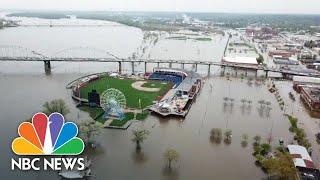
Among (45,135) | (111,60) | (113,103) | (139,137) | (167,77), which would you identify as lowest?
(139,137)

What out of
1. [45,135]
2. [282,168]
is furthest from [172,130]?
[45,135]

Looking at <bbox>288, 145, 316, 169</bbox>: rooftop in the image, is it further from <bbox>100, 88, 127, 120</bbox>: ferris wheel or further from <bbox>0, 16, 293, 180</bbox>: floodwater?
<bbox>100, 88, 127, 120</bbox>: ferris wheel

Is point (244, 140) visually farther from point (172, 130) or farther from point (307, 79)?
point (307, 79)

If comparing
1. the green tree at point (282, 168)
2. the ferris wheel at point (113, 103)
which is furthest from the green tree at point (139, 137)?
the green tree at point (282, 168)

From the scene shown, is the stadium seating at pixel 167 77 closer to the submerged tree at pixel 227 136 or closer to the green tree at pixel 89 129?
the submerged tree at pixel 227 136

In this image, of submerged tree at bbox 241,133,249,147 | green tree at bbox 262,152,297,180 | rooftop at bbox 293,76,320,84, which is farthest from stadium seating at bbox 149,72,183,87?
green tree at bbox 262,152,297,180

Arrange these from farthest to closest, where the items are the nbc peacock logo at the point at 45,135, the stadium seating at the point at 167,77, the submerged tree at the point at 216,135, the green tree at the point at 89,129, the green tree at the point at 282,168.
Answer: the stadium seating at the point at 167,77 → the submerged tree at the point at 216,135 → the green tree at the point at 89,129 → the green tree at the point at 282,168 → the nbc peacock logo at the point at 45,135
